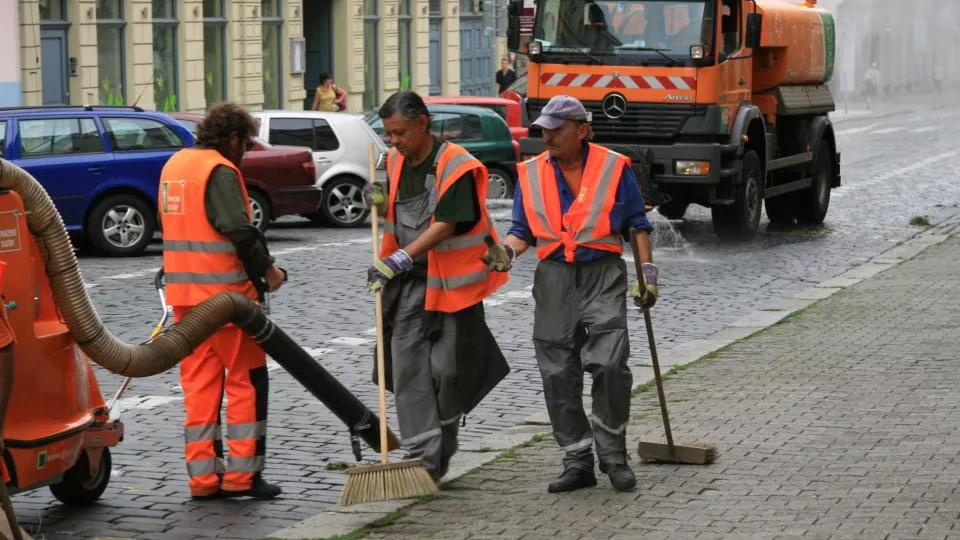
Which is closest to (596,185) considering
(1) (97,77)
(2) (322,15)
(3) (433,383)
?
(3) (433,383)

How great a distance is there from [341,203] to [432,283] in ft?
45.0

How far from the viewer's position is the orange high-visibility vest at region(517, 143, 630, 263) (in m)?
7.84

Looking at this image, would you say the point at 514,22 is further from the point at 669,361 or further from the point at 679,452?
the point at 679,452

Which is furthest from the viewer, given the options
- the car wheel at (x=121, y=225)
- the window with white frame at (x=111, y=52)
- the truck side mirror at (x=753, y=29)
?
the window with white frame at (x=111, y=52)

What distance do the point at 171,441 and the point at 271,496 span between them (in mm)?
1397

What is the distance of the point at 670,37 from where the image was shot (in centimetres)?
1898

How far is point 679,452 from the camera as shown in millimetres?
8227

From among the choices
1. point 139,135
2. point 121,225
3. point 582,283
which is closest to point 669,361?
point 582,283

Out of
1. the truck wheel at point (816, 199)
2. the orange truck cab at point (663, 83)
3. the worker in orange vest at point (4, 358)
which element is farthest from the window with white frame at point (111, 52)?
the worker in orange vest at point (4, 358)

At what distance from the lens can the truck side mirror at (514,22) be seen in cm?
1936

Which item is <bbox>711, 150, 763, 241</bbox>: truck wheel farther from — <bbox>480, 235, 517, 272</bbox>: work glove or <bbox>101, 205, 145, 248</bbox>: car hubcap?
<bbox>480, 235, 517, 272</bbox>: work glove

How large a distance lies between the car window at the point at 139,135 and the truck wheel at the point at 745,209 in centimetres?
591

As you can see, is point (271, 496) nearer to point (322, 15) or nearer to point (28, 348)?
point (28, 348)

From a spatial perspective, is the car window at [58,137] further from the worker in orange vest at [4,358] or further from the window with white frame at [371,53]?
the window with white frame at [371,53]
